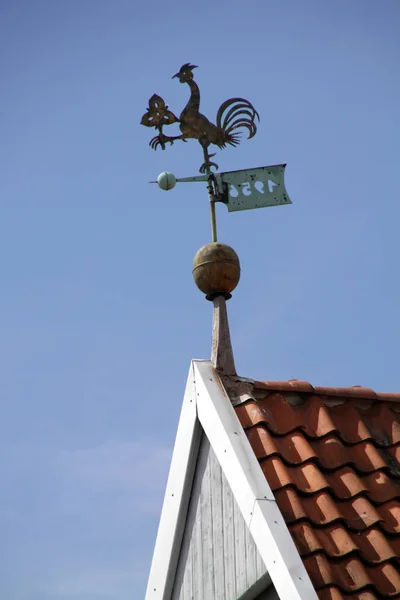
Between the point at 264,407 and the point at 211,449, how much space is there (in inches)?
15.7

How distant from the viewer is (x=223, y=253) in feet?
20.8

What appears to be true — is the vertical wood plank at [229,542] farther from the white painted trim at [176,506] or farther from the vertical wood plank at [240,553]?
the white painted trim at [176,506]

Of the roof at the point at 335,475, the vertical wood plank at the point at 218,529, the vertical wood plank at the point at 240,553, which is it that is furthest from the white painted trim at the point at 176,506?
the vertical wood plank at the point at 240,553

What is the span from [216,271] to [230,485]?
4.83 ft

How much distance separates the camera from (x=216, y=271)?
6281 mm

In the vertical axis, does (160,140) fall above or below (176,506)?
above

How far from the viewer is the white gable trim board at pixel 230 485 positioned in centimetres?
481

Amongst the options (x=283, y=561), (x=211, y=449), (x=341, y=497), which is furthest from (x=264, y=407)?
(x=283, y=561)

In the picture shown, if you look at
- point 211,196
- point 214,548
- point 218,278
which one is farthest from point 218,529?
point 211,196

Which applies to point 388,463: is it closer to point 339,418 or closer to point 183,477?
point 339,418

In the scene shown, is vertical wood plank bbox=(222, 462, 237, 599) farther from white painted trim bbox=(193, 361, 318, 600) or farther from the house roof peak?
the house roof peak

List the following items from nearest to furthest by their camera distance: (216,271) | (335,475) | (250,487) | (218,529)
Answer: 1. (250,487)
2. (335,475)
3. (218,529)
4. (216,271)

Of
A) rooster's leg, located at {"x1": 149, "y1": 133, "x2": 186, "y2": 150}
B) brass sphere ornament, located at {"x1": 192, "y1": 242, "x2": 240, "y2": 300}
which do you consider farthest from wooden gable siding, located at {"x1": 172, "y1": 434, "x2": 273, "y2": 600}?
rooster's leg, located at {"x1": 149, "y1": 133, "x2": 186, "y2": 150}

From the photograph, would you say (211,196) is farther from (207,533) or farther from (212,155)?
(207,533)
